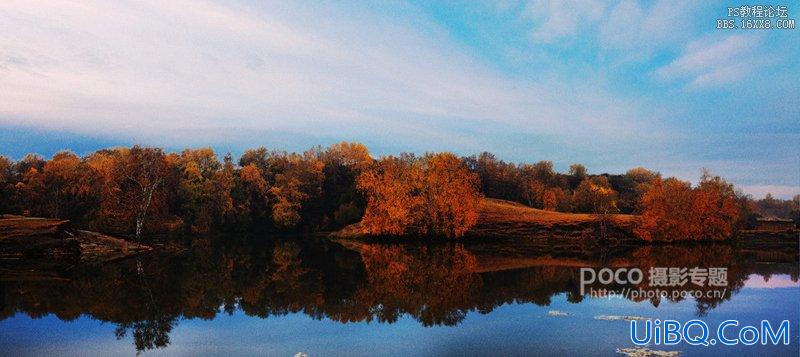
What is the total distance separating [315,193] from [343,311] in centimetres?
7023

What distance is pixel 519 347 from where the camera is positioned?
13578 mm

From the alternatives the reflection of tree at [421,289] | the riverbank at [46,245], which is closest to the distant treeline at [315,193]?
the riverbank at [46,245]

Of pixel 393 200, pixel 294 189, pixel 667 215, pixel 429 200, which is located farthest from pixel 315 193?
pixel 667 215

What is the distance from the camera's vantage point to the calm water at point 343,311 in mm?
13797

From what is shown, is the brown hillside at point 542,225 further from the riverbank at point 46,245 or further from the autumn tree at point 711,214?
the riverbank at point 46,245

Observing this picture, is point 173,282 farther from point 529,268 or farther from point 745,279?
point 745,279

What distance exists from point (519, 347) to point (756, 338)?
7.39m

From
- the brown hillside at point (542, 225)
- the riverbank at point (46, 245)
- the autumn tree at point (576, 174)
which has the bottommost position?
the riverbank at point (46, 245)

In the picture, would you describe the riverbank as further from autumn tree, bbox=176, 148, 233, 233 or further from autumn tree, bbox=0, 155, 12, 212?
autumn tree, bbox=0, 155, 12, 212

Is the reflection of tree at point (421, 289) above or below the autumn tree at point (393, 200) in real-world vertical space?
below

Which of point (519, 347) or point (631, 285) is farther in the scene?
point (631, 285)

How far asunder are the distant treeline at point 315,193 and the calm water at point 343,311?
1145 inches

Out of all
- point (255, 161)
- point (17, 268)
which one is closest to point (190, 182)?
point (255, 161)

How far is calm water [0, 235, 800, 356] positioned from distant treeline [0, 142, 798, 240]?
1145 inches
